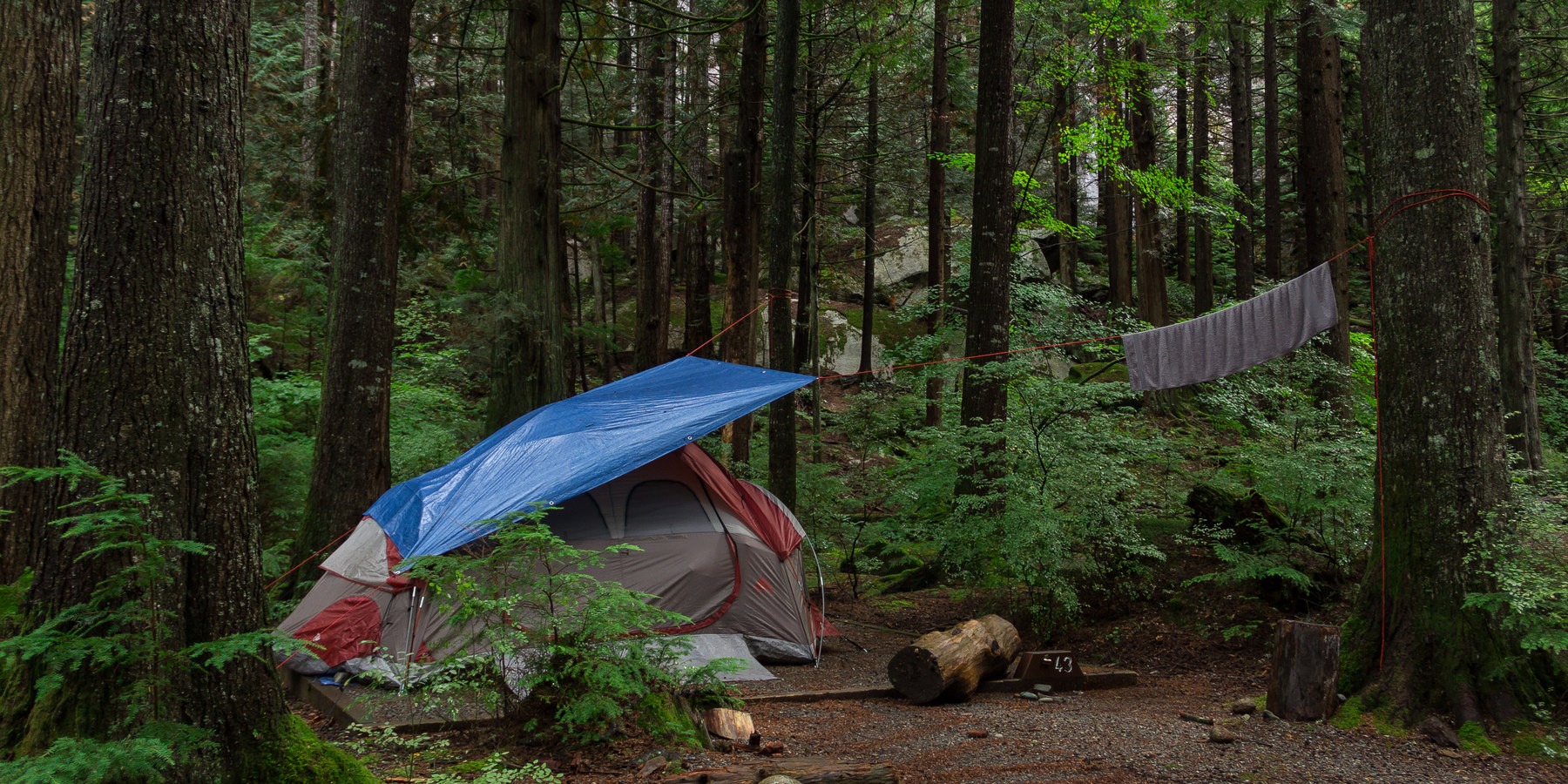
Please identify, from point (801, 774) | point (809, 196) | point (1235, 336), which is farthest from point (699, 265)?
point (801, 774)

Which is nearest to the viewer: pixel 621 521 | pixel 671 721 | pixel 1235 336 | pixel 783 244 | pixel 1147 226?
pixel 671 721

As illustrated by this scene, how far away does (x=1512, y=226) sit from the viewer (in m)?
10.5

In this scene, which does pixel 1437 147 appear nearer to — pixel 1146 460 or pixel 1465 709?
pixel 1465 709

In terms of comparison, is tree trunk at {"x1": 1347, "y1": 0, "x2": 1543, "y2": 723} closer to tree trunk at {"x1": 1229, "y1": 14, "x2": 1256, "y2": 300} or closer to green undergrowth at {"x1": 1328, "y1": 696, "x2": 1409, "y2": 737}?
green undergrowth at {"x1": 1328, "y1": 696, "x2": 1409, "y2": 737}

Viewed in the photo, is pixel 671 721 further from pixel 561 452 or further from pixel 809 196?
pixel 809 196

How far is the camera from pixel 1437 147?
523 centimetres

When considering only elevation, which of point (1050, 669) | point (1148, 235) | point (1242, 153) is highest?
point (1242, 153)

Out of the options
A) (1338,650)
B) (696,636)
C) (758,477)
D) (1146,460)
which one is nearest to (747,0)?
(758,477)

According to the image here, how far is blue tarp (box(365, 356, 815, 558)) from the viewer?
6117 millimetres

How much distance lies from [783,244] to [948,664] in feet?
16.9

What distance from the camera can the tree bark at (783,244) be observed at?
9.83m

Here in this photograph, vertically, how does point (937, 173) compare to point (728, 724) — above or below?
above

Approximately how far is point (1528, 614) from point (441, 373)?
42.2 feet

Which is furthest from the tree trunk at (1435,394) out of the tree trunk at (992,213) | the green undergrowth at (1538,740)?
the tree trunk at (992,213)
